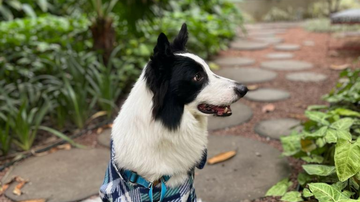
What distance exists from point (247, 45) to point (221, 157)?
17.0 feet

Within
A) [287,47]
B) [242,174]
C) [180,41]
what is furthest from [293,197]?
[287,47]

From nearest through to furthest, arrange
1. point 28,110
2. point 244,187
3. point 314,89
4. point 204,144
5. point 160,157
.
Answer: point 160,157
point 204,144
point 244,187
point 28,110
point 314,89

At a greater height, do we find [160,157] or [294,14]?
[160,157]

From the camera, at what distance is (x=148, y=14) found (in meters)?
3.90

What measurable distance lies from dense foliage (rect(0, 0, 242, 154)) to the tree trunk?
0.06 feet

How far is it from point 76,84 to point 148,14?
3.96 feet

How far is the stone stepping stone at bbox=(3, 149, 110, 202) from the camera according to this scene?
2.29 m

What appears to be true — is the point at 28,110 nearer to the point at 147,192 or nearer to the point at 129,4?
the point at 129,4

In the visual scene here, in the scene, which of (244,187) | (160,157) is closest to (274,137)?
(244,187)

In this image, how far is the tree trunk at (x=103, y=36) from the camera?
4121mm

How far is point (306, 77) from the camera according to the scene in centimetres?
479

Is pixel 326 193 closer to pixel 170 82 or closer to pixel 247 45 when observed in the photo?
pixel 170 82

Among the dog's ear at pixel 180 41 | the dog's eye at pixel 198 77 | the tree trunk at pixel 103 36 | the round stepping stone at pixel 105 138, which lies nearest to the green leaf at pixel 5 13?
the tree trunk at pixel 103 36

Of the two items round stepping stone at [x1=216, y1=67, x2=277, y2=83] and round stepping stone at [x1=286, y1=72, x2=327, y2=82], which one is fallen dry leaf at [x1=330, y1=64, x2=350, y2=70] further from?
round stepping stone at [x1=216, y1=67, x2=277, y2=83]
